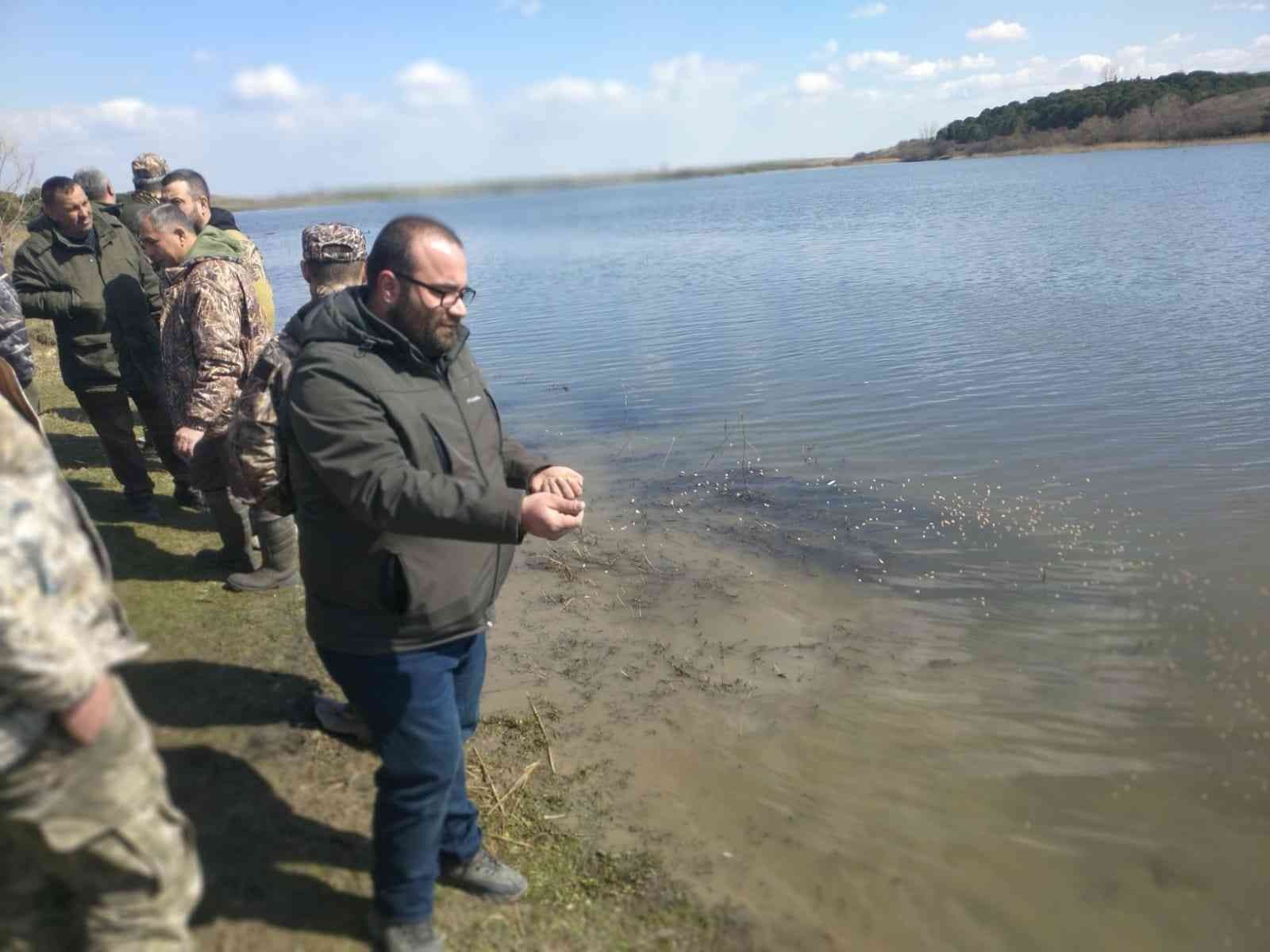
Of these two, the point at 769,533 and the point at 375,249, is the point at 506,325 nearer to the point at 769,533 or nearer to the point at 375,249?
the point at 769,533

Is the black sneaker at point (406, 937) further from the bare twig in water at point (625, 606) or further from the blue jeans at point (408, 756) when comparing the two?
the bare twig in water at point (625, 606)

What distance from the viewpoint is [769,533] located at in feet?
24.3

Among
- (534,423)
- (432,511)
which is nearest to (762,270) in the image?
(534,423)

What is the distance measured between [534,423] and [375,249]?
845cm

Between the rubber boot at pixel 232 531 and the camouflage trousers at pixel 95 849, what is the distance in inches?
144

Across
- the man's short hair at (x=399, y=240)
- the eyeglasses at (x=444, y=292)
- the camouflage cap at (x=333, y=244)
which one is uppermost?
A: the camouflage cap at (x=333, y=244)

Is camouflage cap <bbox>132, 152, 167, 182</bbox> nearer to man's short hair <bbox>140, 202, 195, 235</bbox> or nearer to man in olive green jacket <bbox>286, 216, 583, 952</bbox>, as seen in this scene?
man's short hair <bbox>140, 202, 195, 235</bbox>

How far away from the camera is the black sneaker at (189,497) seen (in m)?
6.98

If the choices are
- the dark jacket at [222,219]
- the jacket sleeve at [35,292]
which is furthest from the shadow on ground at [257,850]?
the dark jacket at [222,219]

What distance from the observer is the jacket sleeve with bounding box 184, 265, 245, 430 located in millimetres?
5016

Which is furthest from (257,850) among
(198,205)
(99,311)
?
(99,311)

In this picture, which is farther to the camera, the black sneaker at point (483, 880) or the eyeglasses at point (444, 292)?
the black sneaker at point (483, 880)

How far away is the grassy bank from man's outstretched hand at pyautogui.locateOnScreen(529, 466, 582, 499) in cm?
147

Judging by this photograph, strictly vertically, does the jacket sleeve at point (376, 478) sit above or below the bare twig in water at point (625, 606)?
above
